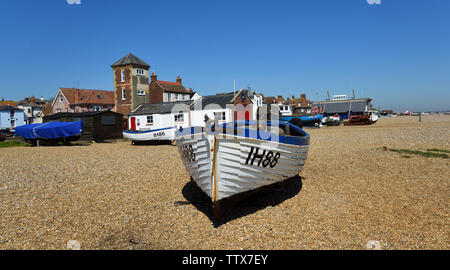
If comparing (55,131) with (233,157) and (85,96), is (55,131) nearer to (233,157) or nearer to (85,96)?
(233,157)

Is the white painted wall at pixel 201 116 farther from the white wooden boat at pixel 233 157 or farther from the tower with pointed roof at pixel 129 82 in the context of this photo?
the white wooden boat at pixel 233 157

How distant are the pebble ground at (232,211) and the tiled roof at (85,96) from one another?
5032 centimetres

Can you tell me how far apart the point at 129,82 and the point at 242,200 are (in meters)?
43.8

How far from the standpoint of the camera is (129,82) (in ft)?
152

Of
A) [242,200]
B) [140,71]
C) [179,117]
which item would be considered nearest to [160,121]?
[179,117]

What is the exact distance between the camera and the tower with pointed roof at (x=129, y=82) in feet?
151

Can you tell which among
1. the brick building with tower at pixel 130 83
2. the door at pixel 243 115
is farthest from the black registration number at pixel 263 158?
the brick building with tower at pixel 130 83

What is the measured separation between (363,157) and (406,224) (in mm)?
8810

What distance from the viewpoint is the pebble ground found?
6.19 metres

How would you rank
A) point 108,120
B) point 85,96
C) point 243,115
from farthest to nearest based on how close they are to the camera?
point 85,96 → point 243,115 → point 108,120

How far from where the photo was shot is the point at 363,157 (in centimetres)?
1481

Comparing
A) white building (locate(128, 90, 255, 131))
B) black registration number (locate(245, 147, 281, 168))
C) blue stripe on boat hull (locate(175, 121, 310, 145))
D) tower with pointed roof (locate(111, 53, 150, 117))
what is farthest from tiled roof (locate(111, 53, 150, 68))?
black registration number (locate(245, 147, 281, 168))
